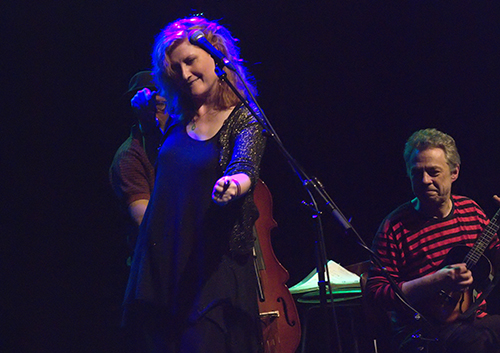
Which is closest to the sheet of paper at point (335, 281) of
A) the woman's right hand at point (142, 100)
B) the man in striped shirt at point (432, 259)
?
the man in striped shirt at point (432, 259)

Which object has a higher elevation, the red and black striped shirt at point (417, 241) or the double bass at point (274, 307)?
the red and black striped shirt at point (417, 241)

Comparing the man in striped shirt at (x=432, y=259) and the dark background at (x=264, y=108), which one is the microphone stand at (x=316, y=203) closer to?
the man in striped shirt at (x=432, y=259)

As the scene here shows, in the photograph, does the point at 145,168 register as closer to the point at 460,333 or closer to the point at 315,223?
the point at 315,223

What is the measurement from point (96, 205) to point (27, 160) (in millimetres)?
557

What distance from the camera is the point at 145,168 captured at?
2.71m

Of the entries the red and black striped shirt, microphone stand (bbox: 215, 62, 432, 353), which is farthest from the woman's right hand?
the red and black striped shirt

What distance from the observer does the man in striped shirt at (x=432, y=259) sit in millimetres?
2611

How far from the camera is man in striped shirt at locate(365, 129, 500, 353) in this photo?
2611mm

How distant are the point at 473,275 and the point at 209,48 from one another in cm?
168

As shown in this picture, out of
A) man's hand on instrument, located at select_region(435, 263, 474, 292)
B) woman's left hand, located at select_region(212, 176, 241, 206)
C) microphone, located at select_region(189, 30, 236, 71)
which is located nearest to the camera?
woman's left hand, located at select_region(212, 176, 241, 206)

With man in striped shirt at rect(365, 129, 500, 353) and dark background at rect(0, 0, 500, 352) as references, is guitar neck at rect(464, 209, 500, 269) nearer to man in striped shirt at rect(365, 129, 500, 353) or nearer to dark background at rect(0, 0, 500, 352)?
man in striped shirt at rect(365, 129, 500, 353)

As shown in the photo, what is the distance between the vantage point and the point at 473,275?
8.84 ft

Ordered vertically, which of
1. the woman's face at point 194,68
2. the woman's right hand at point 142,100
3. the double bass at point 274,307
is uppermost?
the woman's right hand at point 142,100

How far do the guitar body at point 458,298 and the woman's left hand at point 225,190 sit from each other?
5.01 ft
